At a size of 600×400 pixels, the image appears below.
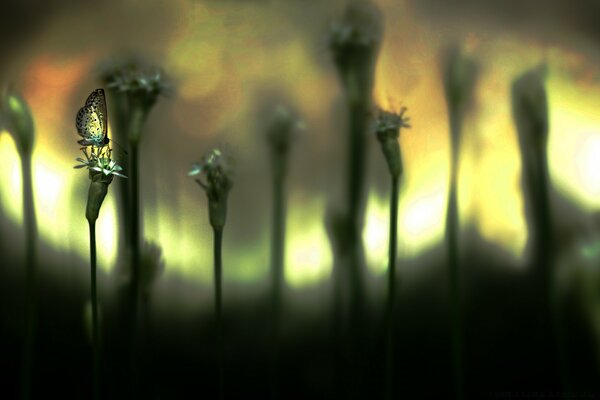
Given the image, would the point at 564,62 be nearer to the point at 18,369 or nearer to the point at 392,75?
the point at 392,75

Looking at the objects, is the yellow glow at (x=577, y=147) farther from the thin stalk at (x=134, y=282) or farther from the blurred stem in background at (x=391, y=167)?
the thin stalk at (x=134, y=282)

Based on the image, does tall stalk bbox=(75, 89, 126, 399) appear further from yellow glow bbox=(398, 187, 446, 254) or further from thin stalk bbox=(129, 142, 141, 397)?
yellow glow bbox=(398, 187, 446, 254)

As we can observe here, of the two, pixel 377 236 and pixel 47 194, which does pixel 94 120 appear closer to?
pixel 47 194

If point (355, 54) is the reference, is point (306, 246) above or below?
below

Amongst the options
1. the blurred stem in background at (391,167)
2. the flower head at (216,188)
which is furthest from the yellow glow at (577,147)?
the flower head at (216,188)

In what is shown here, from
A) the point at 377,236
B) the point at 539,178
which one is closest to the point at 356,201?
the point at 377,236

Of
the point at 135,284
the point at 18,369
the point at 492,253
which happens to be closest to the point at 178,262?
the point at 135,284
